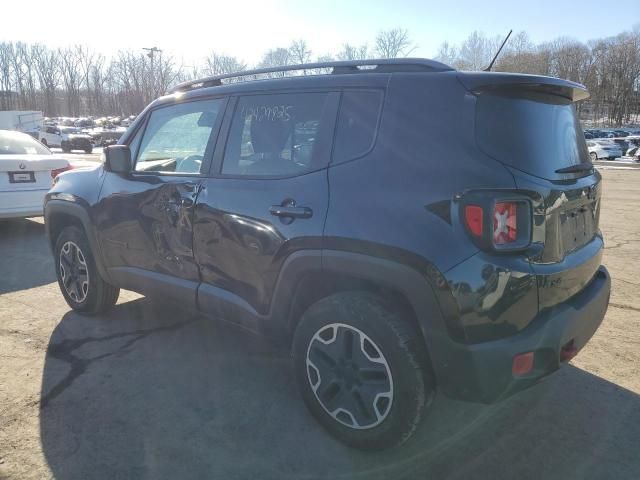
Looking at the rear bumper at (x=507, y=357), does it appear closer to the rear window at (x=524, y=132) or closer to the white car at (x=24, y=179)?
the rear window at (x=524, y=132)

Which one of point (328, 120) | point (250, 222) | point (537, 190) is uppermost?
point (328, 120)

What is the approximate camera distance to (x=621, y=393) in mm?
3102

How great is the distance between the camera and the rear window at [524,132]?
2191mm

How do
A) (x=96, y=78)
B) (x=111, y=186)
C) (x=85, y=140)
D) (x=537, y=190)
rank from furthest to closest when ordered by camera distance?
(x=96, y=78), (x=85, y=140), (x=111, y=186), (x=537, y=190)

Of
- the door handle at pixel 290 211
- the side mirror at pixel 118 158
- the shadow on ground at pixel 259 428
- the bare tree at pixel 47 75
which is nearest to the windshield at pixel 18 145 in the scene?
the side mirror at pixel 118 158

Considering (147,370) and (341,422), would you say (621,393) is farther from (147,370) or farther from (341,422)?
(147,370)

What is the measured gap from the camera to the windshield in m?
7.44

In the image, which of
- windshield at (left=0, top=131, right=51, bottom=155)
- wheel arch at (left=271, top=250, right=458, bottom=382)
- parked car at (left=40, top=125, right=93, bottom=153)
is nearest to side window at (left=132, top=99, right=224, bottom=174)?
wheel arch at (left=271, top=250, right=458, bottom=382)

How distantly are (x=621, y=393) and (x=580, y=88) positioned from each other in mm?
1874

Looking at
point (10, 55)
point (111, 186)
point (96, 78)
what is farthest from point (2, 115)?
point (10, 55)

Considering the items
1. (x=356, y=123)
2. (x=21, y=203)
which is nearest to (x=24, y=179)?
(x=21, y=203)

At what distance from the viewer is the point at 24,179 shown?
6.98 meters

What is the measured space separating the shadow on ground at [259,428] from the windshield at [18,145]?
16.5ft

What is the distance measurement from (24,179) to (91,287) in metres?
3.71
